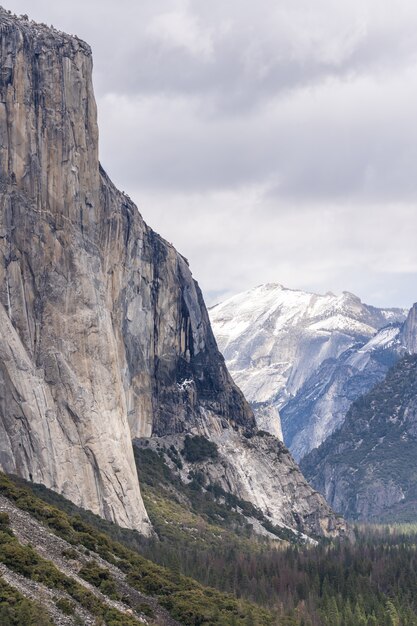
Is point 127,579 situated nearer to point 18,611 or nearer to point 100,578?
point 100,578

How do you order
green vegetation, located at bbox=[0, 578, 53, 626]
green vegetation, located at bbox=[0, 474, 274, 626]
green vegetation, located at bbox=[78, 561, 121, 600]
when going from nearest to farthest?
green vegetation, located at bbox=[0, 578, 53, 626] < green vegetation, located at bbox=[0, 474, 274, 626] < green vegetation, located at bbox=[78, 561, 121, 600]

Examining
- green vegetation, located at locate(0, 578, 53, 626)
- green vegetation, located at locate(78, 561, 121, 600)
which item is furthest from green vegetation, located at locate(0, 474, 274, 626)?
green vegetation, located at locate(0, 578, 53, 626)

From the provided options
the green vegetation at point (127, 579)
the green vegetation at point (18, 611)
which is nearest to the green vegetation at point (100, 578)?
the green vegetation at point (127, 579)

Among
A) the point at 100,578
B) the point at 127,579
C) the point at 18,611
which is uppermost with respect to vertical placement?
the point at 100,578

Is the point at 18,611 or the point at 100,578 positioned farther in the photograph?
the point at 100,578

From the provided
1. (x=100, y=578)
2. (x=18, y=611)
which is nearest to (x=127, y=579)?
(x=100, y=578)

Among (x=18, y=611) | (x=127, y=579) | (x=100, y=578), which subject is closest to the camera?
(x=18, y=611)

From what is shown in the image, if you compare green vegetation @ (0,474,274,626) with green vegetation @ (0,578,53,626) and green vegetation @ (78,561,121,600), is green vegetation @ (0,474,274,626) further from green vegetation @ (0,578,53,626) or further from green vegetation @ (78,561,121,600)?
green vegetation @ (0,578,53,626)

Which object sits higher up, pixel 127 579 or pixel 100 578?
pixel 100 578

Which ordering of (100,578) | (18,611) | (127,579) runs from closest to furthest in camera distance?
(18,611) < (100,578) < (127,579)

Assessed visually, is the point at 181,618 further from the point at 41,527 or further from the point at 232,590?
the point at 232,590

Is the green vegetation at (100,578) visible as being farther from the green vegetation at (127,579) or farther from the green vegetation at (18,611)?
the green vegetation at (18,611)

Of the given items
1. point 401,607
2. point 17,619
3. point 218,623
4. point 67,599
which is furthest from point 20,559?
point 401,607
